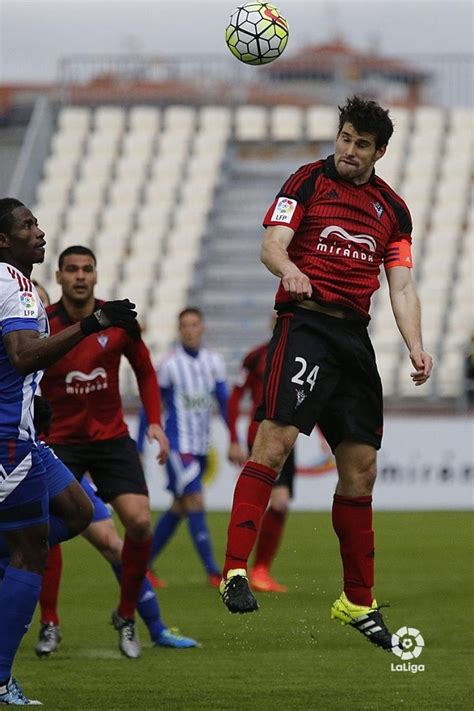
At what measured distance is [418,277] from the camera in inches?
955

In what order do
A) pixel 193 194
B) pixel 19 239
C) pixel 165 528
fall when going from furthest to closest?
pixel 193 194 → pixel 165 528 → pixel 19 239

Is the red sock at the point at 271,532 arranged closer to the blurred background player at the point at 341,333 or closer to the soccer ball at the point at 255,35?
the blurred background player at the point at 341,333

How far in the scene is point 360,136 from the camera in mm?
6867

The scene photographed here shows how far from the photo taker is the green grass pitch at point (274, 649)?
22.3 feet

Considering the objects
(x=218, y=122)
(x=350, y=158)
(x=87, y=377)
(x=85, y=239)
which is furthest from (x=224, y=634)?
(x=218, y=122)

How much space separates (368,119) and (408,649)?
282 cm

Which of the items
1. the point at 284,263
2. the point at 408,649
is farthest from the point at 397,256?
the point at 408,649

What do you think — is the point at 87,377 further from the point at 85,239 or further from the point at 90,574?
the point at 85,239

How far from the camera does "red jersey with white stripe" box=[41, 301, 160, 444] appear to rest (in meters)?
8.60

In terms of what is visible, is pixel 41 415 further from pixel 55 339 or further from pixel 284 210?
pixel 284 210

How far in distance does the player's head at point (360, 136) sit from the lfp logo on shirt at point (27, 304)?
157 centimetres

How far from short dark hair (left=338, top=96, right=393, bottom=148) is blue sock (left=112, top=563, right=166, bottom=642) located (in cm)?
311

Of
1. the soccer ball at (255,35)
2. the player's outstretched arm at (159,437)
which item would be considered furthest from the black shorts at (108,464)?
the soccer ball at (255,35)

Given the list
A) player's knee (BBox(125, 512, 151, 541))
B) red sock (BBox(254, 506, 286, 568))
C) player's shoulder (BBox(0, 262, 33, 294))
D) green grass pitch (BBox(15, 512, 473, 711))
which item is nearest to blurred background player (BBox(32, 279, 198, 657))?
green grass pitch (BBox(15, 512, 473, 711))
